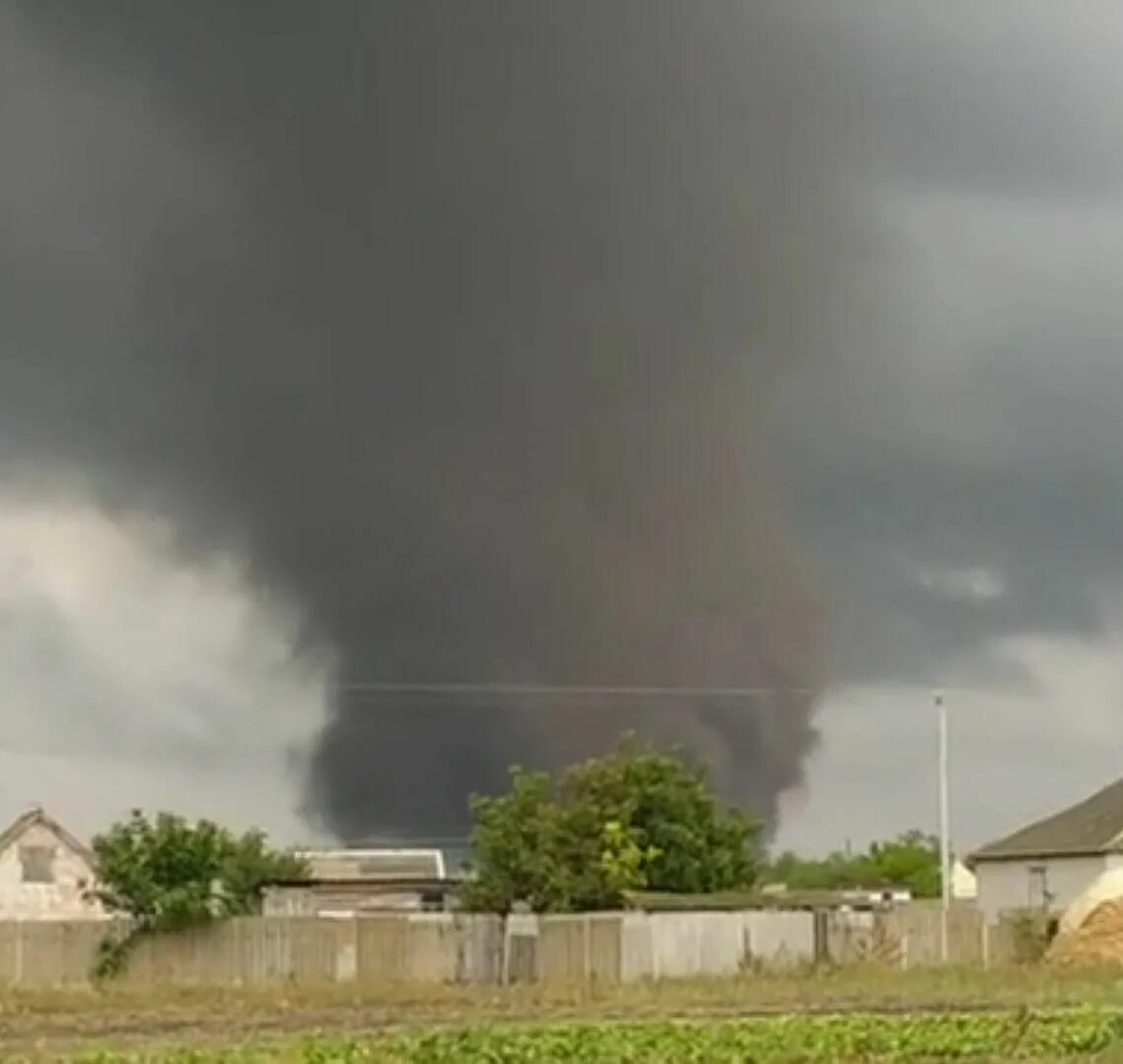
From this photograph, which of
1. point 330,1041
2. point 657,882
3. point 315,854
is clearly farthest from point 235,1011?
point 315,854

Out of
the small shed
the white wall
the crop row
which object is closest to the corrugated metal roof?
the small shed

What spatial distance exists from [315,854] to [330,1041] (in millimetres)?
79228

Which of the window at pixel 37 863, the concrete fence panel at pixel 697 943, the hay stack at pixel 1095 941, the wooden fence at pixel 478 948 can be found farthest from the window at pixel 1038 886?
the window at pixel 37 863

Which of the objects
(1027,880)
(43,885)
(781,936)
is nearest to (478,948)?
(781,936)

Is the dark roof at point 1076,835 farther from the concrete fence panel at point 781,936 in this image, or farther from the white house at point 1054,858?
the concrete fence panel at point 781,936

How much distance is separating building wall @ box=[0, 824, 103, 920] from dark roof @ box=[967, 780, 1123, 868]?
1421 inches

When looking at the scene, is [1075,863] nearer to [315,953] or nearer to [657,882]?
[657,882]

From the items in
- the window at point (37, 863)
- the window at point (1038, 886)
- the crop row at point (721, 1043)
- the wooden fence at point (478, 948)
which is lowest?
the crop row at point (721, 1043)

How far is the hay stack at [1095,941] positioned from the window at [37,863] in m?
49.4

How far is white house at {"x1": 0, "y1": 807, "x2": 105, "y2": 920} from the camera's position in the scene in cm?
9600

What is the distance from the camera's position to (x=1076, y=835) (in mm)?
85375

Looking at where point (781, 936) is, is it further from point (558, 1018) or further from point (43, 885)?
point (43, 885)

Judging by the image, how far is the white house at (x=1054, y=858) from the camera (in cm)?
8275

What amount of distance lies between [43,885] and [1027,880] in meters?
39.5
